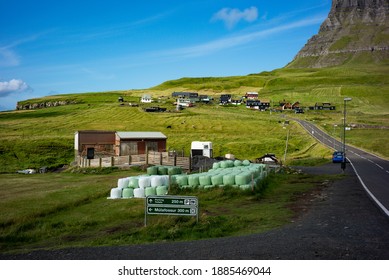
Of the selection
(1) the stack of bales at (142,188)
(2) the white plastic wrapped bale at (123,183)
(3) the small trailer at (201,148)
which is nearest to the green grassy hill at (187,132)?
(3) the small trailer at (201,148)

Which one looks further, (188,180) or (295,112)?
(295,112)

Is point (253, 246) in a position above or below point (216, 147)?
above

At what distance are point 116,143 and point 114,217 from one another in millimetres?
38274

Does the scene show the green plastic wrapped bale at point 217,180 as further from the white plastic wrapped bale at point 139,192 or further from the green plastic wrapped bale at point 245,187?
the white plastic wrapped bale at point 139,192

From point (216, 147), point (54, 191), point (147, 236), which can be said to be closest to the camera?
point (147, 236)

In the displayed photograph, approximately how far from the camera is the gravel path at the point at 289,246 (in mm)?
11234

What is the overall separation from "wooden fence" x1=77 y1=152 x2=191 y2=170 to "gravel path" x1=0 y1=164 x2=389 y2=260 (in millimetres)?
26942

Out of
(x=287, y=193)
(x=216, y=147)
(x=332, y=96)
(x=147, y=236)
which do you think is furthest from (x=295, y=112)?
(x=147, y=236)

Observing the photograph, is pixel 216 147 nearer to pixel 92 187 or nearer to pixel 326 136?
pixel 326 136

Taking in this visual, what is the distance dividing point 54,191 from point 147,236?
52.7ft

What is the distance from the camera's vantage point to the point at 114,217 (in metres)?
20.8

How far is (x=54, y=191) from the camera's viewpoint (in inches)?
1159

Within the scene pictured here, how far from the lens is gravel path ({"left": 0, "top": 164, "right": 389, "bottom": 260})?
442 inches
